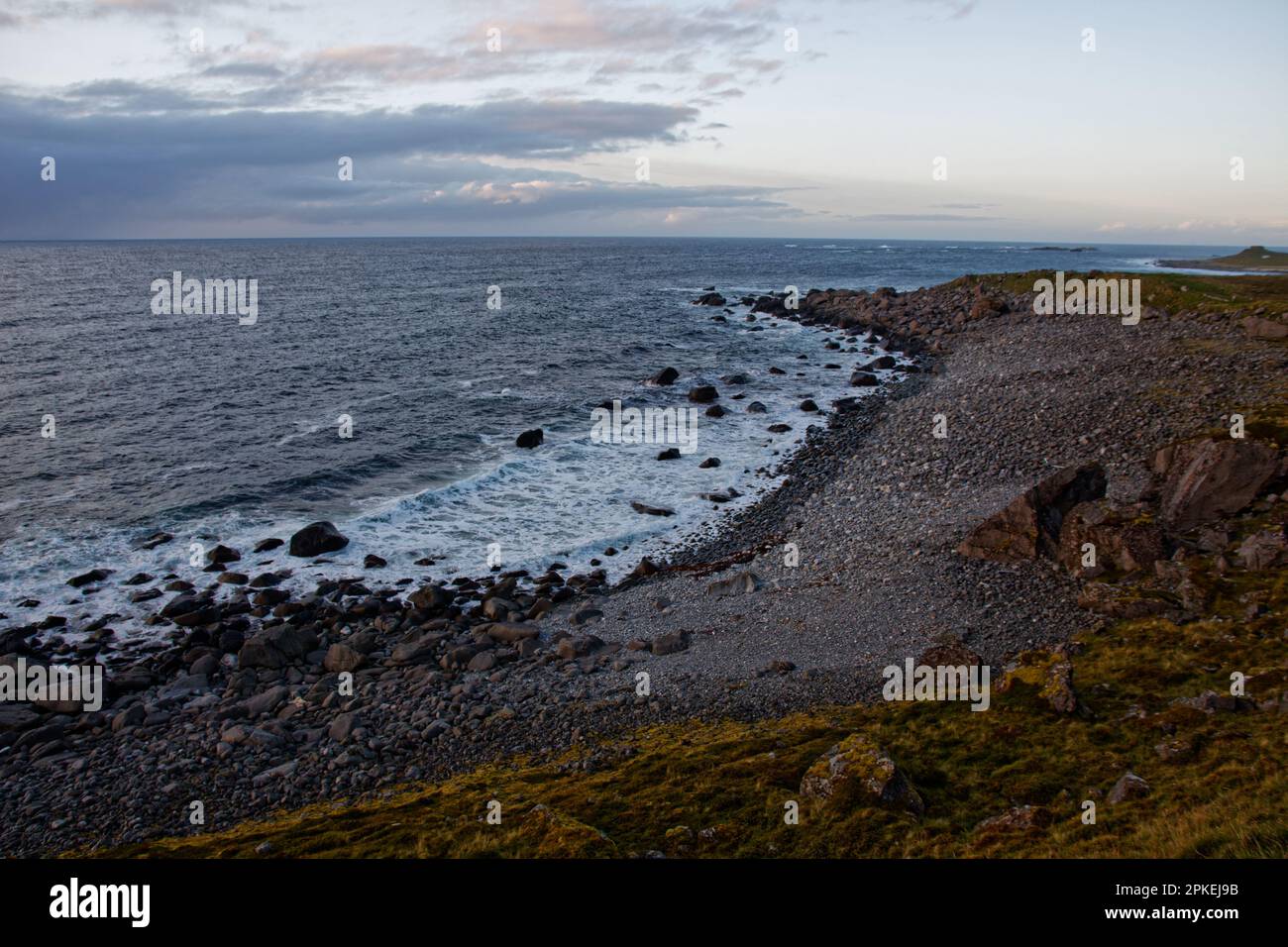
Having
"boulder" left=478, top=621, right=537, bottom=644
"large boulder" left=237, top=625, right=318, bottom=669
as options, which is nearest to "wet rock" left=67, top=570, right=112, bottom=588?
"large boulder" left=237, top=625, right=318, bottom=669

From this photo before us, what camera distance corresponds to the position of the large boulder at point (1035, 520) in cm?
→ 2423

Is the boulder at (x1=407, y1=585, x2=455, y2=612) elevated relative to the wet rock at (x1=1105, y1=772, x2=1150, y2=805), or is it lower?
lower

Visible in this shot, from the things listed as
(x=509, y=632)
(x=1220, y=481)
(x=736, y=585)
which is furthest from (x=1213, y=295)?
(x=509, y=632)

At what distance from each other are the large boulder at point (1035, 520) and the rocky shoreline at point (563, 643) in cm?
61

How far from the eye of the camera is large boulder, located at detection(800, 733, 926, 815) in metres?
13.5

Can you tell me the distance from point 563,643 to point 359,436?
98.1ft

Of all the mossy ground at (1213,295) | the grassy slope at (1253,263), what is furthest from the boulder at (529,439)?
the grassy slope at (1253,263)

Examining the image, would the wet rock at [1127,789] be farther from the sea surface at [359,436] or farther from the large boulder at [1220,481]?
the sea surface at [359,436]

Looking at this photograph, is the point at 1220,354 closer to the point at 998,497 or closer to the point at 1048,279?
the point at 998,497

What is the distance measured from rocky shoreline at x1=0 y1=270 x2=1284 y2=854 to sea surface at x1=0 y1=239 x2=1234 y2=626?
139 inches

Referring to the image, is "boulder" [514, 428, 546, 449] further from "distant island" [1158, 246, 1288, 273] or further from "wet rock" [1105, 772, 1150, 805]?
"distant island" [1158, 246, 1288, 273]

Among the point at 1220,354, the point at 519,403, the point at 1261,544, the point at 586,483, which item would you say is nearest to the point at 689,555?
the point at 586,483

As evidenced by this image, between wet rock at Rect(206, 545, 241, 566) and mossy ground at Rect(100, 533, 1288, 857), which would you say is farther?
wet rock at Rect(206, 545, 241, 566)
